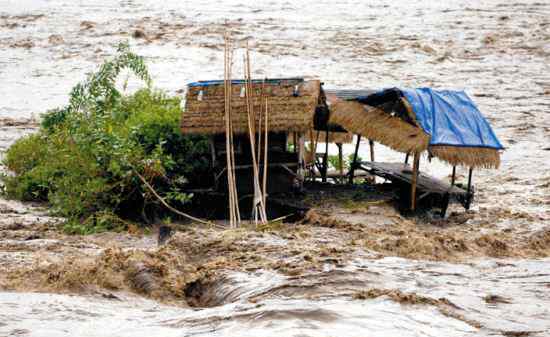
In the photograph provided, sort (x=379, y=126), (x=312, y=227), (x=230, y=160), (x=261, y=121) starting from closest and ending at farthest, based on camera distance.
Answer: (x=312, y=227) < (x=230, y=160) < (x=261, y=121) < (x=379, y=126)

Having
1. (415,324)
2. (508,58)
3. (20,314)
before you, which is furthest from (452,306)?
(508,58)

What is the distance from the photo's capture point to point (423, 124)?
1100 cm

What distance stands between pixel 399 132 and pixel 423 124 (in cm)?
33

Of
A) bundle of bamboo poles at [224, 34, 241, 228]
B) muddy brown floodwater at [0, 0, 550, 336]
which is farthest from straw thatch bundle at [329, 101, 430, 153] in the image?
bundle of bamboo poles at [224, 34, 241, 228]

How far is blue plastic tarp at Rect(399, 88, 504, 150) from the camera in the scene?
11.0 metres

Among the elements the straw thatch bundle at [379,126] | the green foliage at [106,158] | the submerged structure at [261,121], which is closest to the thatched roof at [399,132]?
the straw thatch bundle at [379,126]

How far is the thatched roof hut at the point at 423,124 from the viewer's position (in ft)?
35.6

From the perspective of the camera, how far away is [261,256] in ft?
24.1

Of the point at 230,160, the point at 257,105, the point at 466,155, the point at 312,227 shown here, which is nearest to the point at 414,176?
the point at 466,155

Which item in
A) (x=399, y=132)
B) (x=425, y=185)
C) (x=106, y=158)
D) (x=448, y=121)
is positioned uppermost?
(x=448, y=121)

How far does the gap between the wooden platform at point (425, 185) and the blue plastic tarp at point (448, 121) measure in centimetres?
79

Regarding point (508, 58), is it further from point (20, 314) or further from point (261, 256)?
point (20, 314)

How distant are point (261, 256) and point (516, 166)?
828cm

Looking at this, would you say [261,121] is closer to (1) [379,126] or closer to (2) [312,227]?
(1) [379,126]
